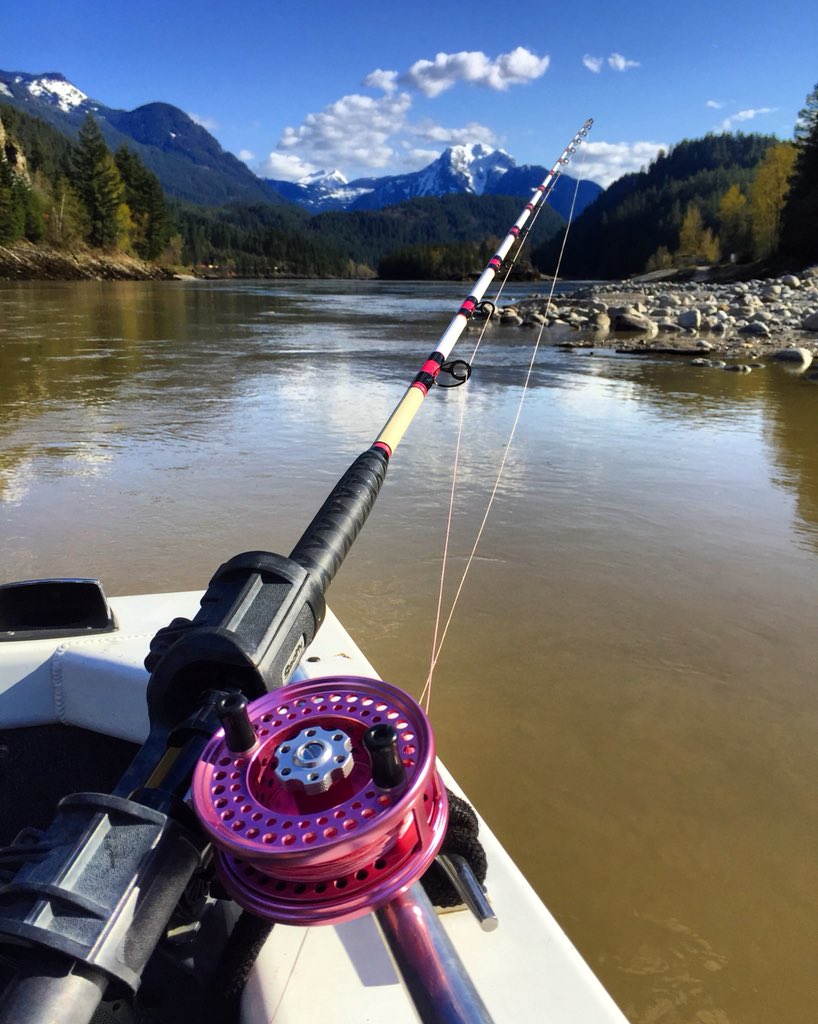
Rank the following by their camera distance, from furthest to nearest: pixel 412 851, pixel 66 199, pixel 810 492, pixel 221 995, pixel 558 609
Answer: pixel 66 199 → pixel 810 492 → pixel 558 609 → pixel 221 995 → pixel 412 851

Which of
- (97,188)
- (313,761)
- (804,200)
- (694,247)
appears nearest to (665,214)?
(694,247)

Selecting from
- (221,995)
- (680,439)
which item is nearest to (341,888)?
(221,995)

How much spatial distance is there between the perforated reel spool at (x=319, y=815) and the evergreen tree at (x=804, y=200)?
53855 mm

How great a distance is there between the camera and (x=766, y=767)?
2506mm

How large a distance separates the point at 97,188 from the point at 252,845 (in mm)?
83300

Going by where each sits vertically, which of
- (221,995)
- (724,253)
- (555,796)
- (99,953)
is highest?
(724,253)

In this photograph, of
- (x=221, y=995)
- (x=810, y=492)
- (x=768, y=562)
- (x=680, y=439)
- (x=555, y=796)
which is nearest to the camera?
(x=221, y=995)

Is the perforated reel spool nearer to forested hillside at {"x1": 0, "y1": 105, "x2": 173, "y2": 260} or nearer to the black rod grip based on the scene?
the black rod grip

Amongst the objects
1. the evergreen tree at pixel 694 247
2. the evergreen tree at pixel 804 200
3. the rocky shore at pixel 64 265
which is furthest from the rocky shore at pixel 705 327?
the evergreen tree at pixel 694 247

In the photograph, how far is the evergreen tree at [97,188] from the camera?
7131 cm

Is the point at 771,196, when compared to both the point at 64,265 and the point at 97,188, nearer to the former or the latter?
the point at 64,265

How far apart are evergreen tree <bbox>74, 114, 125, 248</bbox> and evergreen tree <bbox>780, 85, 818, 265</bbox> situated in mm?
60166

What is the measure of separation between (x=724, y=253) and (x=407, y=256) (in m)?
70.5

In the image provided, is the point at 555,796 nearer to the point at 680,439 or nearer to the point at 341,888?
the point at 341,888
